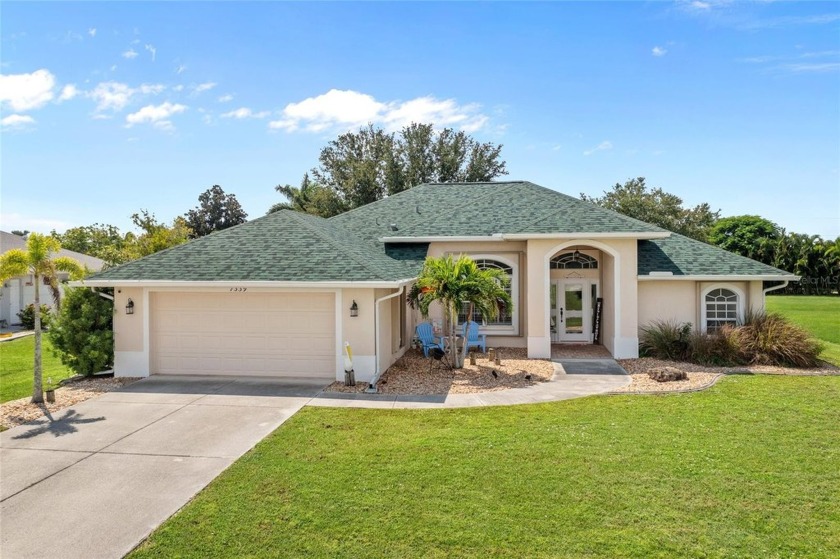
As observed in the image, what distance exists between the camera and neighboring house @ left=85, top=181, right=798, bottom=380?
39.6 ft

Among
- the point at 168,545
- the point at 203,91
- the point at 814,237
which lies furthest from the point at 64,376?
the point at 814,237

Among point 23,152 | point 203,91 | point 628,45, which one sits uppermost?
point 628,45

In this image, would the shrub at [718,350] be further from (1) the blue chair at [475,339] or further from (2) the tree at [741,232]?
(2) the tree at [741,232]

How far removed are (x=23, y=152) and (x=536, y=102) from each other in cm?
1653

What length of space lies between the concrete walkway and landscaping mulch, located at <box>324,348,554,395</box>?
0.35 metres

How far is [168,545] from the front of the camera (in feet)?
15.4

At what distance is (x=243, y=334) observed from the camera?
1242 centimetres

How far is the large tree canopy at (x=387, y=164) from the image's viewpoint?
4109 cm

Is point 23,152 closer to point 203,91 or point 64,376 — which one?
point 203,91

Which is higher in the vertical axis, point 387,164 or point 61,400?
point 387,164

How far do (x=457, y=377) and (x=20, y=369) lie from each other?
13175 mm

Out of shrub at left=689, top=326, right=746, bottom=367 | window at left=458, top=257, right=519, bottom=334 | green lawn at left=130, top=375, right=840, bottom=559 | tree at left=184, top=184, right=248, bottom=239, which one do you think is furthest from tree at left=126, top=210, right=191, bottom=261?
tree at left=184, top=184, right=248, bottom=239

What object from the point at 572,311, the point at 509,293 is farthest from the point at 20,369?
the point at 572,311

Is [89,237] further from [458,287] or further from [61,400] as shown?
[458,287]
